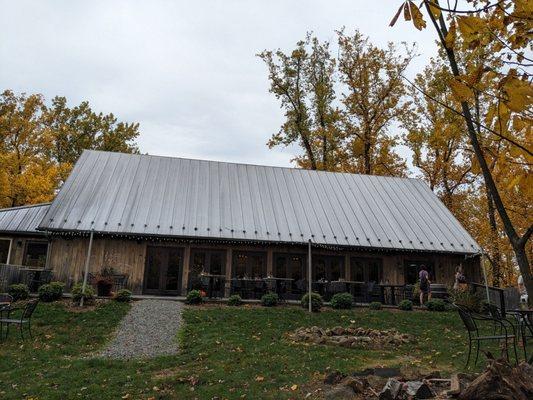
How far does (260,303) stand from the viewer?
1800 cm

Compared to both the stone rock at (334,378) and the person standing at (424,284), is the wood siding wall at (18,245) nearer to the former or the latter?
the person standing at (424,284)

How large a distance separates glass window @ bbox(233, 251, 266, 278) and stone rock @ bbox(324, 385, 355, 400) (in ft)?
43.1

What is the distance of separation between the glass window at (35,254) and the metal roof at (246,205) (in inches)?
118

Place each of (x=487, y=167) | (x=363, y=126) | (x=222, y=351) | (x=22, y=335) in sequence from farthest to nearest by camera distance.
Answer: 1. (x=363, y=126)
2. (x=22, y=335)
3. (x=222, y=351)
4. (x=487, y=167)

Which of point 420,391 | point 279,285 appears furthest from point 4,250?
point 420,391

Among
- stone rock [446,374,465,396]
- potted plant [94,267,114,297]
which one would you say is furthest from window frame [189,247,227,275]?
stone rock [446,374,465,396]

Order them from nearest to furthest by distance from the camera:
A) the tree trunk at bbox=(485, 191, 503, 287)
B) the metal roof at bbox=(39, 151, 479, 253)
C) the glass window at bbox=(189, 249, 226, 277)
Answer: the metal roof at bbox=(39, 151, 479, 253) → the glass window at bbox=(189, 249, 226, 277) → the tree trunk at bbox=(485, 191, 503, 287)

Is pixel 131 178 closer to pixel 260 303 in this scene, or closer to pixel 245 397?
pixel 260 303

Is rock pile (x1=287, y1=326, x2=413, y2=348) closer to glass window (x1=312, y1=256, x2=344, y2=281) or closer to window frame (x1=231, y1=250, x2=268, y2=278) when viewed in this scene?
window frame (x1=231, y1=250, x2=268, y2=278)

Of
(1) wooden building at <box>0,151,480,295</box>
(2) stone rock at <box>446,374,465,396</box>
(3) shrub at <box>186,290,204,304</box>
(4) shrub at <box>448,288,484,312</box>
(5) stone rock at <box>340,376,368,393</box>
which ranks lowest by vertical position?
(5) stone rock at <box>340,376,368,393</box>

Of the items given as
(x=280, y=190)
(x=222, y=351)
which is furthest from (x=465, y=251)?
(x=222, y=351)

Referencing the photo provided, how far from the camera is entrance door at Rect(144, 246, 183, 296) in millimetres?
18922

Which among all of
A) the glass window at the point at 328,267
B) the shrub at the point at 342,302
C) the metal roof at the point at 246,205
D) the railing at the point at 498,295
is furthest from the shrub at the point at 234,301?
the railing at the point at 498,295

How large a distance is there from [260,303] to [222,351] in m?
7.62
